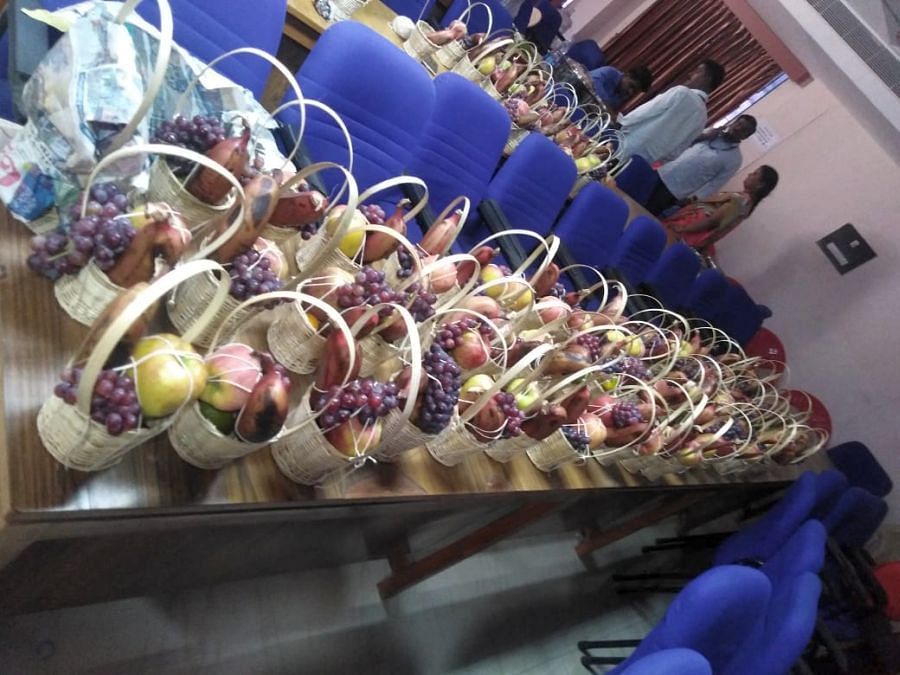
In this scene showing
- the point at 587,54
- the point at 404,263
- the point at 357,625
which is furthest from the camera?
the point at 587,54

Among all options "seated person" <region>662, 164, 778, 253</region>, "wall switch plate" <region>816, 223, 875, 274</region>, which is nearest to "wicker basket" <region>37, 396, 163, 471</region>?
"seated person" <region>662, 164, 778, 253</region>

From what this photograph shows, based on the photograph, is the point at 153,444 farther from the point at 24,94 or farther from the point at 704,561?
the point at 704,561

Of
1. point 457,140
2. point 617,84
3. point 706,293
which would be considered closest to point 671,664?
point 457,140

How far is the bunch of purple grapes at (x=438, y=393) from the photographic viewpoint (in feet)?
3.28

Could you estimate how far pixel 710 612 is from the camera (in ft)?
4.22

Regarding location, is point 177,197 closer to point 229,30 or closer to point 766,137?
point 229,30

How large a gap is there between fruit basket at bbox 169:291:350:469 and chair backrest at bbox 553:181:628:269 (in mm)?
1975

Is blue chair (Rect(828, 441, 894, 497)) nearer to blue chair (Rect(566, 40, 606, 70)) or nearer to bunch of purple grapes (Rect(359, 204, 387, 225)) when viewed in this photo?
blue chair (Rect(566, 40, 606, 70))

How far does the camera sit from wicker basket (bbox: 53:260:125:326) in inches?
29.9

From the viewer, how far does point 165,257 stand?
76cm

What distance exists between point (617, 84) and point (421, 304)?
143 inches

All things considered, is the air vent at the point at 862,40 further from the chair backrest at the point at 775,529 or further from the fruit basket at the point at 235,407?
the fruit basket at the point at 235,407

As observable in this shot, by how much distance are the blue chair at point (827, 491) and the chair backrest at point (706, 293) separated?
3.75 ft

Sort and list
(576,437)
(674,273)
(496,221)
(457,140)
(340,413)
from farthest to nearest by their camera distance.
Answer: (674,273) → (496,221) → (457,140) → (576,437) → (340,413)
